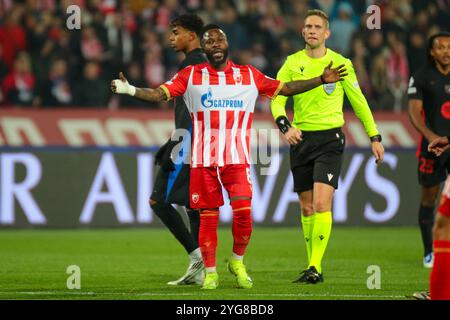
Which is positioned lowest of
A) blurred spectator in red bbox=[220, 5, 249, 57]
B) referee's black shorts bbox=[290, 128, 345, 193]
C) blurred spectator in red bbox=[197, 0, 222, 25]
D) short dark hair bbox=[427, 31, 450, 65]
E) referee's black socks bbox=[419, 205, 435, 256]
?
referee's black socks bbox=[419, 205, 435, 256]

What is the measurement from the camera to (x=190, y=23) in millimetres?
10219

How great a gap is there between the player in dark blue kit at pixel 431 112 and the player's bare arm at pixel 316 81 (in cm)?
117

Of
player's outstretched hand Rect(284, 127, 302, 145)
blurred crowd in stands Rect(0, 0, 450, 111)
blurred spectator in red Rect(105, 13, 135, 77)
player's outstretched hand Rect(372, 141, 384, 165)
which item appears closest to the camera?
player's outstretched hand Rect(284, 127, 302, 145)

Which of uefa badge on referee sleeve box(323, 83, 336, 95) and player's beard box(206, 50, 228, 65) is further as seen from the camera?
uefa badge on referee sleeve box(323, 83, 336, 95)

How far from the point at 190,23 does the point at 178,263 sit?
3.00 m

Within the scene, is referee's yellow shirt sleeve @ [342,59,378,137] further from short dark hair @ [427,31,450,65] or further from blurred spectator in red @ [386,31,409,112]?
blurred spectator in red @ [386,31,409,112]

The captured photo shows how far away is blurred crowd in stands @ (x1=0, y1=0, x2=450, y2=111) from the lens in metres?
17.8

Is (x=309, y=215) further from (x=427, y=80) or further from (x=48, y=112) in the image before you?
(x=48, y=112)

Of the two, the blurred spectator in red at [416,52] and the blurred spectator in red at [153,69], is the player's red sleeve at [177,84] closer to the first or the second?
the blurred spectator in red at [153,69]

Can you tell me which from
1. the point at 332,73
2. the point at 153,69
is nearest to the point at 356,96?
the point at 332,73

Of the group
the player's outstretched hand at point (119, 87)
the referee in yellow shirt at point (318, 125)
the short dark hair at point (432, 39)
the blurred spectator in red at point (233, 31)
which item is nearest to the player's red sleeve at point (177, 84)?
the player's outstretched hand at point (119, 87)

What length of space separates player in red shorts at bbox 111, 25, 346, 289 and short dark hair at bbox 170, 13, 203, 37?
77cm

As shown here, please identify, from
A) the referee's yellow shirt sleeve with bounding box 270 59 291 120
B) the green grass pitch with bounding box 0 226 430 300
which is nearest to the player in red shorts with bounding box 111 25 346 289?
the green grass pitch with bounding box 0 226 430 300

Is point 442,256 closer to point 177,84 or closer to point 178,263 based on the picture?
point 177,84
